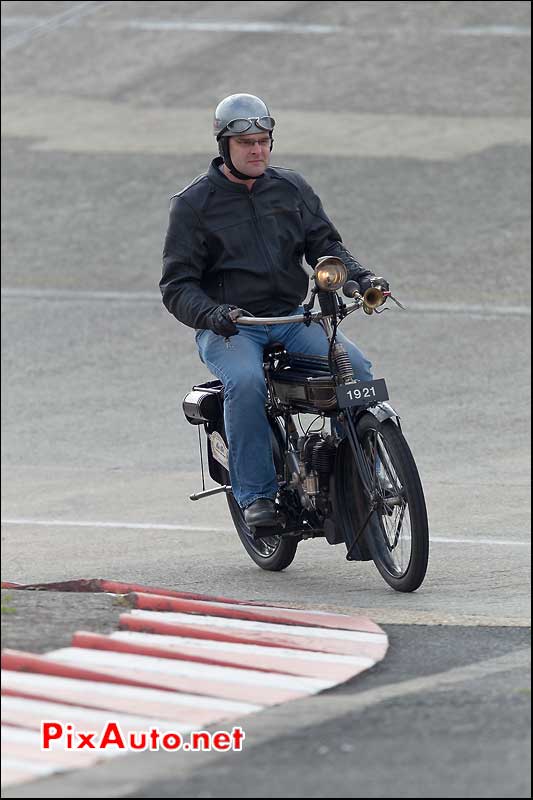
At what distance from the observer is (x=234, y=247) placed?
6996 mm

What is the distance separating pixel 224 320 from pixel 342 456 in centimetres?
81

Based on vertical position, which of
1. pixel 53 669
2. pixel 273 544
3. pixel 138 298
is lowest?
pixel 138 298

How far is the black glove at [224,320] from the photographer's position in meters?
6.62

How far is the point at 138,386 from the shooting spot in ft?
47.7

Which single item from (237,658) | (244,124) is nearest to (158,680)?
(237,658)

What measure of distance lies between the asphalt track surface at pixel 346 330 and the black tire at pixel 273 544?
11 cm

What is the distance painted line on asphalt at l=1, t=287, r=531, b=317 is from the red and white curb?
34.1 ft

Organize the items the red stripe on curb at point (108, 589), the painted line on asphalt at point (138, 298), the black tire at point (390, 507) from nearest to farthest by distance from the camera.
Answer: the red stripe on curb at point (108, 589) → the black tire at point (390, 507) → the painted line on asphalt at point (138, 298)

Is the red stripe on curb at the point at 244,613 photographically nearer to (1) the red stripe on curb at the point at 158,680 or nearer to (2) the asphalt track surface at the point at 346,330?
(2) the asphalt track surface at the point at 346,330

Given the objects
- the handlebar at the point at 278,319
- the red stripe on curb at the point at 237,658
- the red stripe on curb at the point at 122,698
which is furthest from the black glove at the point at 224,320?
the red stripe on curb at the point at 122,698

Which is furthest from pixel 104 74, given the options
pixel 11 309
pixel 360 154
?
pixel 11 309

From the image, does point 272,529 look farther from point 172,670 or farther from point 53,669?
point 53,669

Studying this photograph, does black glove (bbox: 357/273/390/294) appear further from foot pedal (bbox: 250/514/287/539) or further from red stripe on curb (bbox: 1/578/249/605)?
red stripe on curb (bbox: 1/578/249/605)

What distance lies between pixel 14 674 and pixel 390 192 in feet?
50.3
